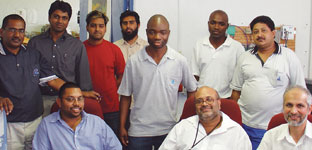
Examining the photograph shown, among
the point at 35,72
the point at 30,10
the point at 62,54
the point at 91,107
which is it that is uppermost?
the point at 30,10

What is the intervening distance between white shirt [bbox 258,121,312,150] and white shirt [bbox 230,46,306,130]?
609 millimetres

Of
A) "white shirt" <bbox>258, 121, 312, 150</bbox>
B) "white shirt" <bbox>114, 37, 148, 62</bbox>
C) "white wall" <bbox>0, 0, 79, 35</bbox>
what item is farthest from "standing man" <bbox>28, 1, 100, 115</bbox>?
"white shirt" <bbox>258, 121, 312, 150</bbox>

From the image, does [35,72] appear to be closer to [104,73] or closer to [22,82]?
[22,82]

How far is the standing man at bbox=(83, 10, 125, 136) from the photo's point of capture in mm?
Result: 2965

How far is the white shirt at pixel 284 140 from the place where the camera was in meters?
1.89

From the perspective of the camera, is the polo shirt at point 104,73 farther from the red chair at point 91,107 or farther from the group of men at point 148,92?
the red chair at point 91,107

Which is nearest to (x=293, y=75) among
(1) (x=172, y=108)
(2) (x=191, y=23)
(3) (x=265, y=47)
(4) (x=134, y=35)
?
(3) (x=265, y=47)

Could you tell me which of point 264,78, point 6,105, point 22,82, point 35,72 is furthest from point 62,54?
point 264,78

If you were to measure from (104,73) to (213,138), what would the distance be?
4.05ft

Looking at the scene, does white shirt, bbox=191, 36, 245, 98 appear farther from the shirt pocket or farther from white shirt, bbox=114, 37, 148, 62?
the shirt pocket

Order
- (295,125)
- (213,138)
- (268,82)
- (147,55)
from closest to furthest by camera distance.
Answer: (295,125), (213,138), (147,55), (268,82)

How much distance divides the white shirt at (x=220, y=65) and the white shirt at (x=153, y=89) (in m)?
0.59

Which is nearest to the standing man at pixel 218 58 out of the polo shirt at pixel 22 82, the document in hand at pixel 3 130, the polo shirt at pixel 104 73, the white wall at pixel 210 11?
the polo shirt at pixel 104 73

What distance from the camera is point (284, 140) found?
193cm
